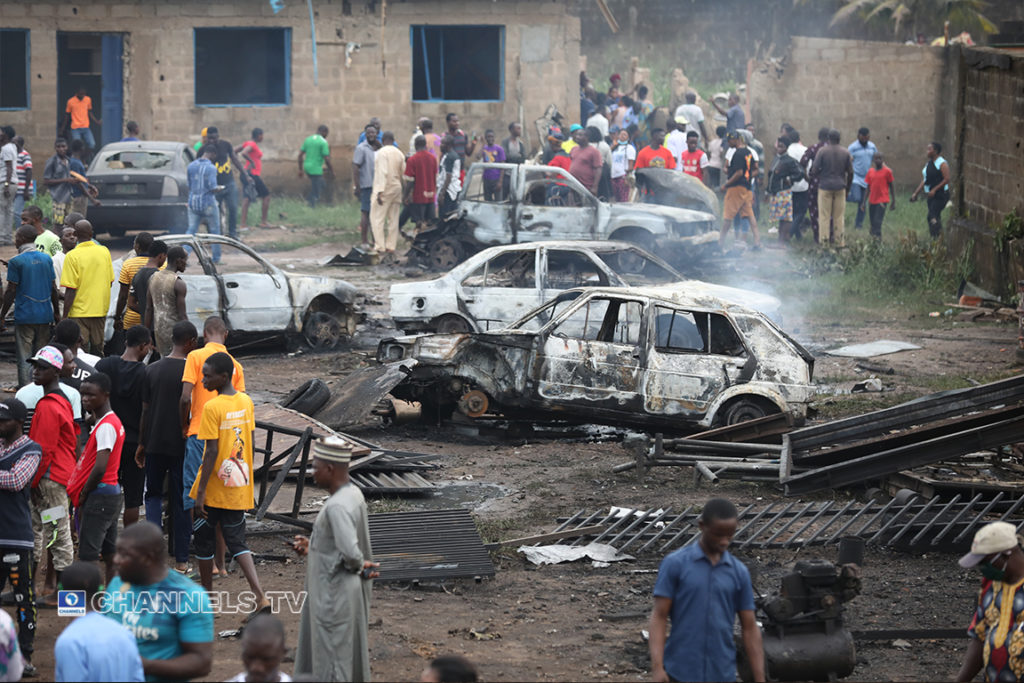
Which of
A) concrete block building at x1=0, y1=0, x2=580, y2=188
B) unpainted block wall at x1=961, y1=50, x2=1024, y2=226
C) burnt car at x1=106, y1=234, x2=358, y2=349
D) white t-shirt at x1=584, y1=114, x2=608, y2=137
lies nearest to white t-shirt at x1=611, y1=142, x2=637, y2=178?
white t-shirt at x1=584, y1=114, x2=608, y2=137

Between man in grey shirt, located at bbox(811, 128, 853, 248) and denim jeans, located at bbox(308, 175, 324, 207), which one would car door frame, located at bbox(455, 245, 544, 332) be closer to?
man in grey shirt, located at bbox(811, 128, 853, 248)

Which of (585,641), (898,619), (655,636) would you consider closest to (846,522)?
Answer: (898,619)

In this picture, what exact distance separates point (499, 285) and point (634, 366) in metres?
3.22

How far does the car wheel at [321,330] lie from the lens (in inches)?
591

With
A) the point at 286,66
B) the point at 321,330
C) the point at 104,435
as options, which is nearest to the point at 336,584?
the point at 104,435

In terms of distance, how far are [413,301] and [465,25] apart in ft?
45.4

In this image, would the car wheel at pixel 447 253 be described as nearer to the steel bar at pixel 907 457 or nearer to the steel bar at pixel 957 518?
the steel bar at pixel 907 457

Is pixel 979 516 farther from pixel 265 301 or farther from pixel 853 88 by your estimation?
pixel 853 88

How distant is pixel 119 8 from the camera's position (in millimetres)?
25578

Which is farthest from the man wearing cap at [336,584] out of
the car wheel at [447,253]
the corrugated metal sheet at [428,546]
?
the car wheel at [447,253]

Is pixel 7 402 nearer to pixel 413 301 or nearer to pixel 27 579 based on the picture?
pixel 27 579

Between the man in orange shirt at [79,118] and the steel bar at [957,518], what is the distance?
20.2m

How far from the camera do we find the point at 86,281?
11.5 meters

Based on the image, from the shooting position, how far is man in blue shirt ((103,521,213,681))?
473cm
